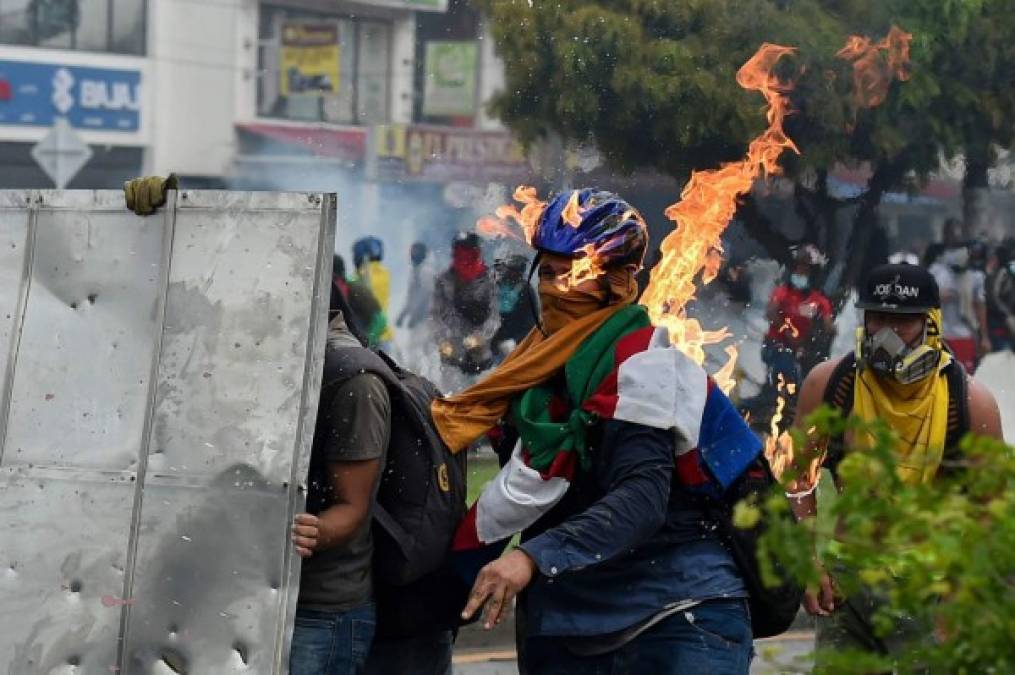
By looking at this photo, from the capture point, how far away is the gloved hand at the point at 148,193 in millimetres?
3754

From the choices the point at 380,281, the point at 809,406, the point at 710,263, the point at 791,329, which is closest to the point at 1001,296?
the point at 791,329

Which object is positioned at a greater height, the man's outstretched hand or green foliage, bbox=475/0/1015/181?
green foliage, bbox=475/0/1015/181

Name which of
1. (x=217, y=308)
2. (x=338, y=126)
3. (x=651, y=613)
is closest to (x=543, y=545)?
(x=651, y=613)

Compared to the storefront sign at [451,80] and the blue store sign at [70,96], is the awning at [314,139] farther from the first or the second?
the blue store sign at [70,96]

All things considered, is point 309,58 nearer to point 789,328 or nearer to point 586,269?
Answer: point 789,328

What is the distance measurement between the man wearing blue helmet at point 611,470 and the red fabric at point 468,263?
11.7 m

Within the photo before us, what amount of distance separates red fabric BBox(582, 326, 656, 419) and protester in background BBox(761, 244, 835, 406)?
1142 centimetres

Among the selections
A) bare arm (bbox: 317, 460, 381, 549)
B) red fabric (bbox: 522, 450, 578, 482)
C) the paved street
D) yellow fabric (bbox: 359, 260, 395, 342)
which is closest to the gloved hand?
bare arm (bbox: 317, 460, 381, 549)

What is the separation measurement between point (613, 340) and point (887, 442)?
156 cm

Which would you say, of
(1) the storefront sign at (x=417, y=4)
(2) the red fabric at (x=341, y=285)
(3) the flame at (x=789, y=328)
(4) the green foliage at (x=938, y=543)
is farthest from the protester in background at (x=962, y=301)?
(4) the green foliage at (x=938, y=543)

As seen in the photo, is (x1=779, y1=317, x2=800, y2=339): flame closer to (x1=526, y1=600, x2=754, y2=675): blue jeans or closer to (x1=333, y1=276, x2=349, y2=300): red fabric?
(x1=333, y1=276, x2=349, y2=300): red fabric

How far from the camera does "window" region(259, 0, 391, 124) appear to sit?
52.0 ft

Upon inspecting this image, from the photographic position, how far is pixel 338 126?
16.0m

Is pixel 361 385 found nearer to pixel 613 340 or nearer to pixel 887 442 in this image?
pixel 613 340
